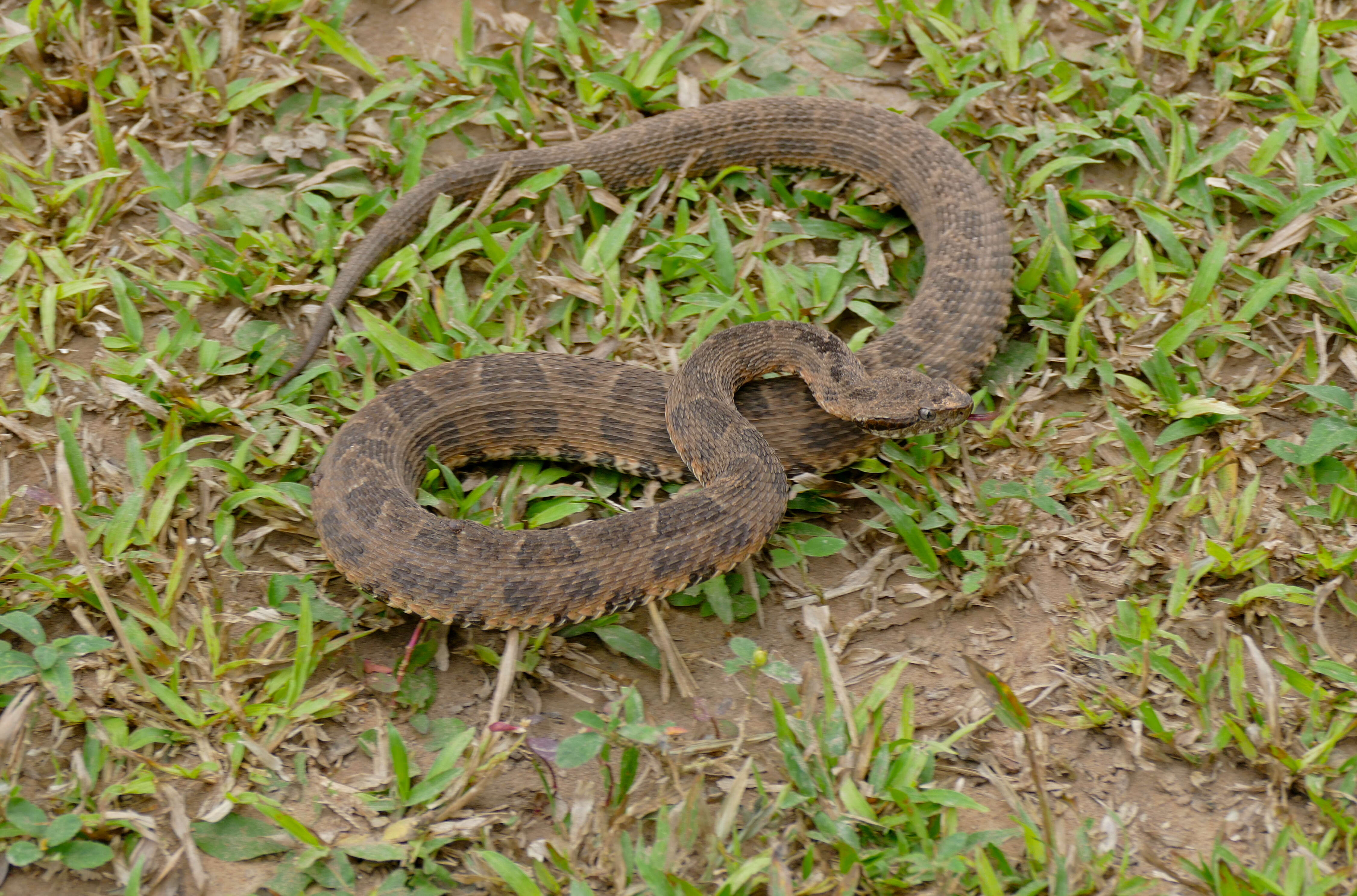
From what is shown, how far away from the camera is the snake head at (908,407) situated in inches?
194

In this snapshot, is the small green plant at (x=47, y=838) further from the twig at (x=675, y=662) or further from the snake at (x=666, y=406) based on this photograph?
the twig at (x=675, y=662)

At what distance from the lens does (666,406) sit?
16.5 feet

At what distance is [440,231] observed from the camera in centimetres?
584

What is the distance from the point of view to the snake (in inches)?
175

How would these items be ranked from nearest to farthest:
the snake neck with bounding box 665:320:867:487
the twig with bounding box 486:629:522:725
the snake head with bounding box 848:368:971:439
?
the twig with bounding box 486:629:522:725, the snake neck with bounding box 665:320:867:487, the snake head with bounding box 848:368:971:439

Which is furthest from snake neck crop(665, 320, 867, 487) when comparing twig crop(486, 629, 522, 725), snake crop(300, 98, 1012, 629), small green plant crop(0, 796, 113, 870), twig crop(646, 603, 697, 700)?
small green plant crop(0, 796, 113, 870)

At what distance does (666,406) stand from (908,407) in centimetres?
108

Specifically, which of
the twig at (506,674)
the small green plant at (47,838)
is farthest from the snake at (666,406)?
the small green plant at (47,838)

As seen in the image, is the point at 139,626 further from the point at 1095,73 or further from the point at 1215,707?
the point at 1095,73

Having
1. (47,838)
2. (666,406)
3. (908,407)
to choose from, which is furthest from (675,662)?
(47,838)

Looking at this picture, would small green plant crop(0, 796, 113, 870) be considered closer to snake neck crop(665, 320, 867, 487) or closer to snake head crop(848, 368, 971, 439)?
snake neck crop(665, 320, 867, 487)

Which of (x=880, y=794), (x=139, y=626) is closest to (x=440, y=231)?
(x=139, y=626)

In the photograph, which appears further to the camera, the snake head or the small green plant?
the snake head

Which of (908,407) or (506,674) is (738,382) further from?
(506,674)
